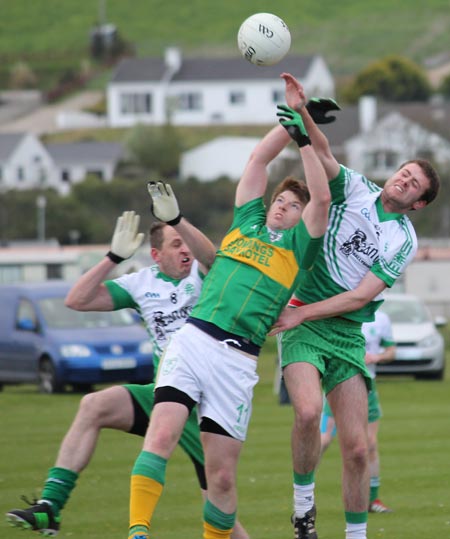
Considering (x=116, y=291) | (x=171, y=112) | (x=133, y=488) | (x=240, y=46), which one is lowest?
(x=133, y=488)

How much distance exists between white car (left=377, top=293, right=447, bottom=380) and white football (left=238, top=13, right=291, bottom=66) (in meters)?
18.1

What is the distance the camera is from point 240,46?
9203 millimetres

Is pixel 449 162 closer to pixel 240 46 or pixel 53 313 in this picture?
pixel 53 313

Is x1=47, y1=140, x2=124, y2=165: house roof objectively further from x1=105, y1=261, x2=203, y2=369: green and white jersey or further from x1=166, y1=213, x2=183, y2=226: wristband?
x1=166, y1=213, x2=183, y2=226: wristband

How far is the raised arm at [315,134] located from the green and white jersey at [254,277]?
586 millimetres

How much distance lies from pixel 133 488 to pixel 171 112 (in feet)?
420

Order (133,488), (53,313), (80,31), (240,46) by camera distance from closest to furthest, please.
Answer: (133,488), (240,46), (53,313), (80,31)

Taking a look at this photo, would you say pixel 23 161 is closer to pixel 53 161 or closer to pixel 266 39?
pixel 53 161

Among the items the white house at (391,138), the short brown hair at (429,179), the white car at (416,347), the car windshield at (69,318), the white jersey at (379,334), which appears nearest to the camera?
the short brown hair at (429,179)

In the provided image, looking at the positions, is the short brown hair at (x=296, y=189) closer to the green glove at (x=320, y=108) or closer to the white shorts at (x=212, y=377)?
the green glove at (x=320, y=108)

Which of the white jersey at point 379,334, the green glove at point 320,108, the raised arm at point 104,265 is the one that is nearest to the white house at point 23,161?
the white jersey at point 379,334

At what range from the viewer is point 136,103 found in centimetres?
13825

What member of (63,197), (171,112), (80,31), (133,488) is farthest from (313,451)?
(80,31)

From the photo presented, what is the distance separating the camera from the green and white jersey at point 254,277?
327 inches
